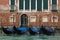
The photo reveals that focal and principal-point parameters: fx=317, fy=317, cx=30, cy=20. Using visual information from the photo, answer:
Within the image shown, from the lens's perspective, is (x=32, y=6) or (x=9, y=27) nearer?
(x=9, y=27)

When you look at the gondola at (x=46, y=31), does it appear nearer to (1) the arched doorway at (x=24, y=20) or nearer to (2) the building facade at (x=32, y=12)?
(2) the building facade at (x=32, y=12)

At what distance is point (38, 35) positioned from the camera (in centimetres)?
2061

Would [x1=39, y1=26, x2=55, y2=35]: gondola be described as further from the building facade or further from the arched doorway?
the arched doorway

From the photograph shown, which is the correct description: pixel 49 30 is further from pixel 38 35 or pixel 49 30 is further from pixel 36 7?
pixel 36 7

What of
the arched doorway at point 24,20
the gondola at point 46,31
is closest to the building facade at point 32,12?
the arched doorway at point 24,20

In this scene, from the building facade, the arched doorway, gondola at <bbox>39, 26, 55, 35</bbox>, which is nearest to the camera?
gondola at <bbox>39, 26, 55, 35</bbox>

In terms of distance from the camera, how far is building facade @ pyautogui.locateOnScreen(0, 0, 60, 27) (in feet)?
76.7

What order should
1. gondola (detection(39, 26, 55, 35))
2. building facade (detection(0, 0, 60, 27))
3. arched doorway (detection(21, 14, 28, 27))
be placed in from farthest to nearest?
arched doorway (detection(21, 14, 28, 27))
building facade (detection(0, 0, 60, 27))
gondola (detection(39, 26, 55, 35))

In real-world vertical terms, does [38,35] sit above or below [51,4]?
A: below

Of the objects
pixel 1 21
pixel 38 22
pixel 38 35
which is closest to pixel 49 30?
pixel 38 35

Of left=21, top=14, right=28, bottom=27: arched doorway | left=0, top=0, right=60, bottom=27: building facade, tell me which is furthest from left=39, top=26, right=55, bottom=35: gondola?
left=21, top=14, right=28, bottom=27: arched doorway

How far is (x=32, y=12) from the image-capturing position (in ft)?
77.2

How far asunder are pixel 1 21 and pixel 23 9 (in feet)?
6.08

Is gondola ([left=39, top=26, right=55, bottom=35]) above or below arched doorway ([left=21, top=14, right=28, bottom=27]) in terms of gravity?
below
